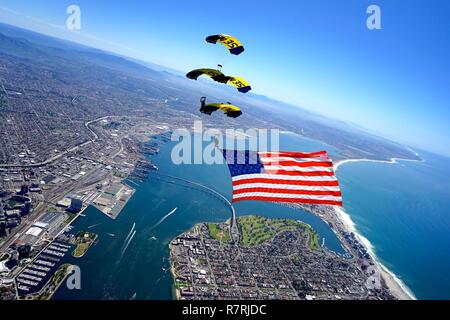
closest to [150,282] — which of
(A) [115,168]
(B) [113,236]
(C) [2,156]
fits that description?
(B) [113,236]

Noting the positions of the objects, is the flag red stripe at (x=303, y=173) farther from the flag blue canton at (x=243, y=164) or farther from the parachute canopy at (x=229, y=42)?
the parachute canopy at (x=229, y=42)

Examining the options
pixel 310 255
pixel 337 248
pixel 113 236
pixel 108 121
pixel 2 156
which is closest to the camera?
pixel 113 236

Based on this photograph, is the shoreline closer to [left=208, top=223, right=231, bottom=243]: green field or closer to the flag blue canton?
[left=208, top=223, right=231, bottom=243]: green field

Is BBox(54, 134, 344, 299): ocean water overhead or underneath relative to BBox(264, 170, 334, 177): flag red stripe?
underneath

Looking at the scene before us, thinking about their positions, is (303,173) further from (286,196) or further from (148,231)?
(148,231)

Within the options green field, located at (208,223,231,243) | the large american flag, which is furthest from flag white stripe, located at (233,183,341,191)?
green field, located at (208,223,231,243)

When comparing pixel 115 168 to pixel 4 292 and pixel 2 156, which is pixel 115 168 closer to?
pixel 2 156

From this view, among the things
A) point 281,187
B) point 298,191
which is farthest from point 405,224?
Result: point 281,187

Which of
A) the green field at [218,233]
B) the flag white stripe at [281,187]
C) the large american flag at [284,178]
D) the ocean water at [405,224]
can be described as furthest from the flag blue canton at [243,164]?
the ocean water at [405,224]
